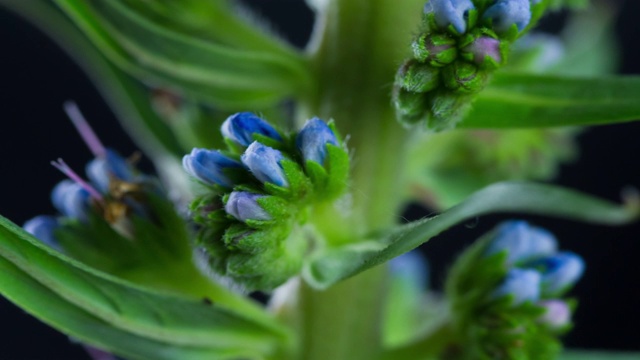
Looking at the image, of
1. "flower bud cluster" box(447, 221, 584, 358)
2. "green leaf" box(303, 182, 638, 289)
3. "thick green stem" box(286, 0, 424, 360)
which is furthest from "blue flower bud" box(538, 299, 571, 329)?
"thick green stem" box(286, 0, 424, 360)

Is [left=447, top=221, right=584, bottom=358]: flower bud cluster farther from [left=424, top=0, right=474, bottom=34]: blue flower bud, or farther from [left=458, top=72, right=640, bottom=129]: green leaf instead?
[left=424, top=0, right=474, bottom=34]: blue flower bud

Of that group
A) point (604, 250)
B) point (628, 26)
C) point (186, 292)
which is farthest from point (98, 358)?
point (628, 26)

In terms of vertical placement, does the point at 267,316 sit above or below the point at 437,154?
below

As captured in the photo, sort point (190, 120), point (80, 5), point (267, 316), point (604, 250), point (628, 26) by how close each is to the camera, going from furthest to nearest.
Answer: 1. point (628, 26)
2. point (604, 250)
3. point (190, 120)
4. point (267, 316)
5. point (80, 5)

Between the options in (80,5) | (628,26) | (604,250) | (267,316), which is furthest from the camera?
(628,26)

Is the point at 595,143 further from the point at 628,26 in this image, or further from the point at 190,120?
the point at 190,120

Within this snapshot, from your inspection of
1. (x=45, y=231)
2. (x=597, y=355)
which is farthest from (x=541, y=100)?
(x=45, y=231)

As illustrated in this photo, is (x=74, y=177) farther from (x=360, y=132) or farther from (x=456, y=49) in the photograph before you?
(x=456, y=49)

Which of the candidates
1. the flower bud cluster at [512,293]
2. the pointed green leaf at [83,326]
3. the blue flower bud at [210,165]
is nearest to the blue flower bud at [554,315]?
the flower bud cluster at [512,293]
